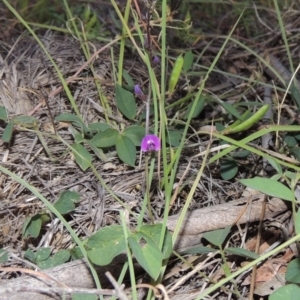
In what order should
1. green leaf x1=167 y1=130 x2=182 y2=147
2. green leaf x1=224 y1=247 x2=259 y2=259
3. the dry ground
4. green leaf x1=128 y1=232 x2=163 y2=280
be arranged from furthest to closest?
green leaf x1=167 y1=130 x2=182 y2=147 < the dry ground < green leaf x1=224 y1=247 x2=259 y2=259 < green leaf x1=128 y1=232 x2=163 y2=280

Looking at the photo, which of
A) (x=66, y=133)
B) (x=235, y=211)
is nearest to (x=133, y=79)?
(x=66, y=133)

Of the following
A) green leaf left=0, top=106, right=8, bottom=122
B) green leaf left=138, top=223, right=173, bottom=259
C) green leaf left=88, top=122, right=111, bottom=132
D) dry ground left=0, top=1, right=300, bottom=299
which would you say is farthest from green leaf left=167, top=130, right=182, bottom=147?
green leaf left=0, top=106, right=8, bottom=122

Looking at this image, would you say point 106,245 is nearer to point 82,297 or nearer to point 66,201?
point 82,297

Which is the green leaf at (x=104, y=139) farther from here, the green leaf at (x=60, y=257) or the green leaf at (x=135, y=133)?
the green leaf at (x=60, y=257)

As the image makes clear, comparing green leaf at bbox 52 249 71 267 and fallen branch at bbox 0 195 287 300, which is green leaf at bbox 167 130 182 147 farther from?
green leaf at bbox 52 249 71 267

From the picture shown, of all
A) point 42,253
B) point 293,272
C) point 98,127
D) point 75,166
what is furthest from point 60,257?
point 293,272

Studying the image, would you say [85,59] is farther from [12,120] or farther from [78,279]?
[78,279]
